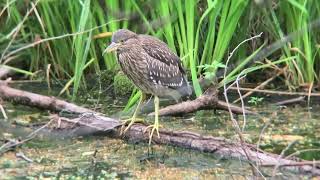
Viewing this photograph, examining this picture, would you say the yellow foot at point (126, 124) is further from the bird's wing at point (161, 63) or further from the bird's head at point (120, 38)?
the bird's head at point (120, 38)

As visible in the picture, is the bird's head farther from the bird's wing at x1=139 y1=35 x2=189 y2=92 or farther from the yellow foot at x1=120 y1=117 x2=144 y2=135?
the yellow foot at x1=120 y1=117 x2=144 y2=135

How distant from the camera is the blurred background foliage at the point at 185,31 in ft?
19.8

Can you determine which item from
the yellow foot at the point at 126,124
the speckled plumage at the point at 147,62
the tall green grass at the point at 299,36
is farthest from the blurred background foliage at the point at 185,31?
the yellow foot at the point at 126,124

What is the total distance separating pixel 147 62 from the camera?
17.3 ft

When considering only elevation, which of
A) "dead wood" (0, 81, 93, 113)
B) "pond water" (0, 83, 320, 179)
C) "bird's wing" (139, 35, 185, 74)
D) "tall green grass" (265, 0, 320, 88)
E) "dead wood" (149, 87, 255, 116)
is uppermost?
"tall green grass" (265, 0, 320, 88)

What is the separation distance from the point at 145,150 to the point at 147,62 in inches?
27.6

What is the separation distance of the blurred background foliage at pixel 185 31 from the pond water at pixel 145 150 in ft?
1.29

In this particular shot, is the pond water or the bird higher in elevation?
the bird

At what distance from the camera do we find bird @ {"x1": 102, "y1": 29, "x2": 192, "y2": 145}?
17.1 feet

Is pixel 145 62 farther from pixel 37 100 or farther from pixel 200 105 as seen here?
pixel 37 100

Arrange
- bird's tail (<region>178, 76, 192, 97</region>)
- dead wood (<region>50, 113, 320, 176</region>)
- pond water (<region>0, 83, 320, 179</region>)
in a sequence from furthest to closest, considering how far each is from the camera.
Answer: bird's tail (<region>178, 76, 192, 97</region>), pond water (<region>0, 83, 320, 179</region>), dead wood (<region>50, 113, 320, 176</region>)

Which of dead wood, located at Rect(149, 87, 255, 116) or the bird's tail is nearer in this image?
dead wood, located at Rect(149, 87, 255, 116)

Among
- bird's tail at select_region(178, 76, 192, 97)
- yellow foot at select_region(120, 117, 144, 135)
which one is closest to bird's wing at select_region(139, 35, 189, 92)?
bird's tail at select_region(178, 76, 192, 97)

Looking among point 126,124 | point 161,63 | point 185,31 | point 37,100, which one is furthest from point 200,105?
point 37,100
